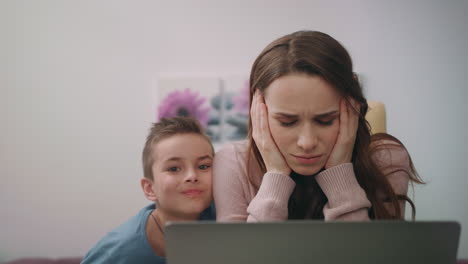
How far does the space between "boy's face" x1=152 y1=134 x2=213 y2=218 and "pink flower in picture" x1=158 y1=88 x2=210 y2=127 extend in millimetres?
1667

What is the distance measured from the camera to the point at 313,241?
0.63m

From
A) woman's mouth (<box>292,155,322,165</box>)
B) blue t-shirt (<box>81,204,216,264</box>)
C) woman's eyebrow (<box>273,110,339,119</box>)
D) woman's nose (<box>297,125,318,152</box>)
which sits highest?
woman's eyebrow (<box>273,110,339,119</box>)

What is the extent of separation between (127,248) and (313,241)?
30.8 inches

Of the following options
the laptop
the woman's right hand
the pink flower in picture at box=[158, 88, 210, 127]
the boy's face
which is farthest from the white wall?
the laptop

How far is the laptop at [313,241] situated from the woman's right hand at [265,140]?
46 cm

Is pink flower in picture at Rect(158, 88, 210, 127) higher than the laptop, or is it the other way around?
pink flower in picture at Rect(158, 88, 210, 127)

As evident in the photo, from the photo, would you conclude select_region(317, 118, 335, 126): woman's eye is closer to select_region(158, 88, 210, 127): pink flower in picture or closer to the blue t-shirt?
the blue t-shirt

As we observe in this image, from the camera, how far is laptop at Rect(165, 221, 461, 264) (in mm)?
623

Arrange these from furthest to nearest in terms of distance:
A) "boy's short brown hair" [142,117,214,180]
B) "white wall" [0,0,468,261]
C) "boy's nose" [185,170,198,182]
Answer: "white wall" [0,0,468,261]
"boy's short brown hair" [142,117,214,180]
"boy's nose" [185,170,198,182]

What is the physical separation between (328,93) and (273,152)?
20 cm

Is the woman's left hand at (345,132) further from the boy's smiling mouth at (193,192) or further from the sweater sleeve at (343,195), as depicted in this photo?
the boy's smiling mouth at (193,192)

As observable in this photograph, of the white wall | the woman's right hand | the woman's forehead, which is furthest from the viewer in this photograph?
the white wall

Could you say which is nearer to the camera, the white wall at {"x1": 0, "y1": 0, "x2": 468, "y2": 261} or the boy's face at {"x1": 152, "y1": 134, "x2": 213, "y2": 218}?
the boy's face at {"x1": 152, "y1": 134, "x2": 213, "y2": 218}

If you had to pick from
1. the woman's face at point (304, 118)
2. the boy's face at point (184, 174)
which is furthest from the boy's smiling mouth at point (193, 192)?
the woman's face at point (304, 118)
